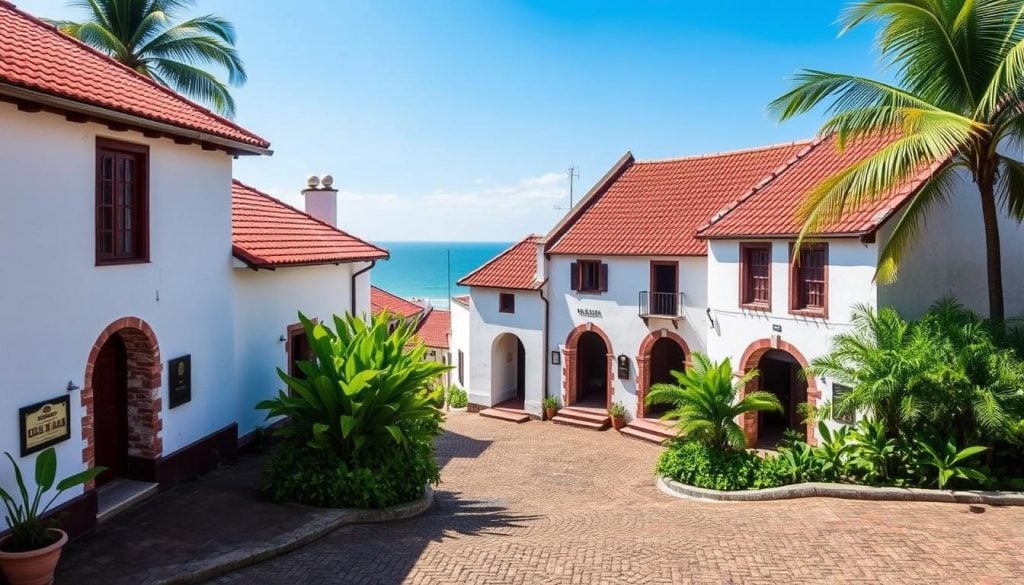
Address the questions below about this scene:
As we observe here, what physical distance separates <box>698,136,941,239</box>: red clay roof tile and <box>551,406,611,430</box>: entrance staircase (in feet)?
23.5

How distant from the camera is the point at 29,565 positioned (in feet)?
22.5

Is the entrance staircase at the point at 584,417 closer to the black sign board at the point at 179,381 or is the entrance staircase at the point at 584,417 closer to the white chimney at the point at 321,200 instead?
the white chimney at the point at 321,200

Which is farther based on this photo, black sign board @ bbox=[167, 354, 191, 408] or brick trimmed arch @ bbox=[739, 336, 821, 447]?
brick trimmed arch @ bbox=[739, 336, 821, 447]

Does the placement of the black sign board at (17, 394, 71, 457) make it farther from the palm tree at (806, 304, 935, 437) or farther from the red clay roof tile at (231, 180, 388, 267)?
the palm tree at (806, 304, 935, 437)

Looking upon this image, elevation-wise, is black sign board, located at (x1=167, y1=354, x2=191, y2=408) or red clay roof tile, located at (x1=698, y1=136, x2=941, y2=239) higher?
red clay roof tile, located at (x1=698, y1=136, x2=941, y2=239)

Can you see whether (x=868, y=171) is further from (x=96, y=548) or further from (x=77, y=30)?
(x=77, y=30)

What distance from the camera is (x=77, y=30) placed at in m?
20.5

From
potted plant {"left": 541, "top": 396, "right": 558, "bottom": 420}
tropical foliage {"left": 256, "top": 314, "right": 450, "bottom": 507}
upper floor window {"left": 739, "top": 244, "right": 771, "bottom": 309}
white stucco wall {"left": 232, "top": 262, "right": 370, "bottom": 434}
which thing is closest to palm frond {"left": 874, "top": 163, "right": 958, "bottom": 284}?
upper floor window {"left": 739, "top": 244, "right": 771, "bottom": 309}

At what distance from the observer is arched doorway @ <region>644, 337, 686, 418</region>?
22.7 metres

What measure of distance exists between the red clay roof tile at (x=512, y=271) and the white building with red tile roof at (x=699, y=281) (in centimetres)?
6

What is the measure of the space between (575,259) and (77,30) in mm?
16475

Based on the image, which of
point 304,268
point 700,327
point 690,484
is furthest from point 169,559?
point 700,327

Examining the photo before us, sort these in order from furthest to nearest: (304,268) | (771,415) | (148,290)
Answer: (771,415) → (304,268) → (148,290)

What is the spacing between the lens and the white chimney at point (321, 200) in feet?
63.8
